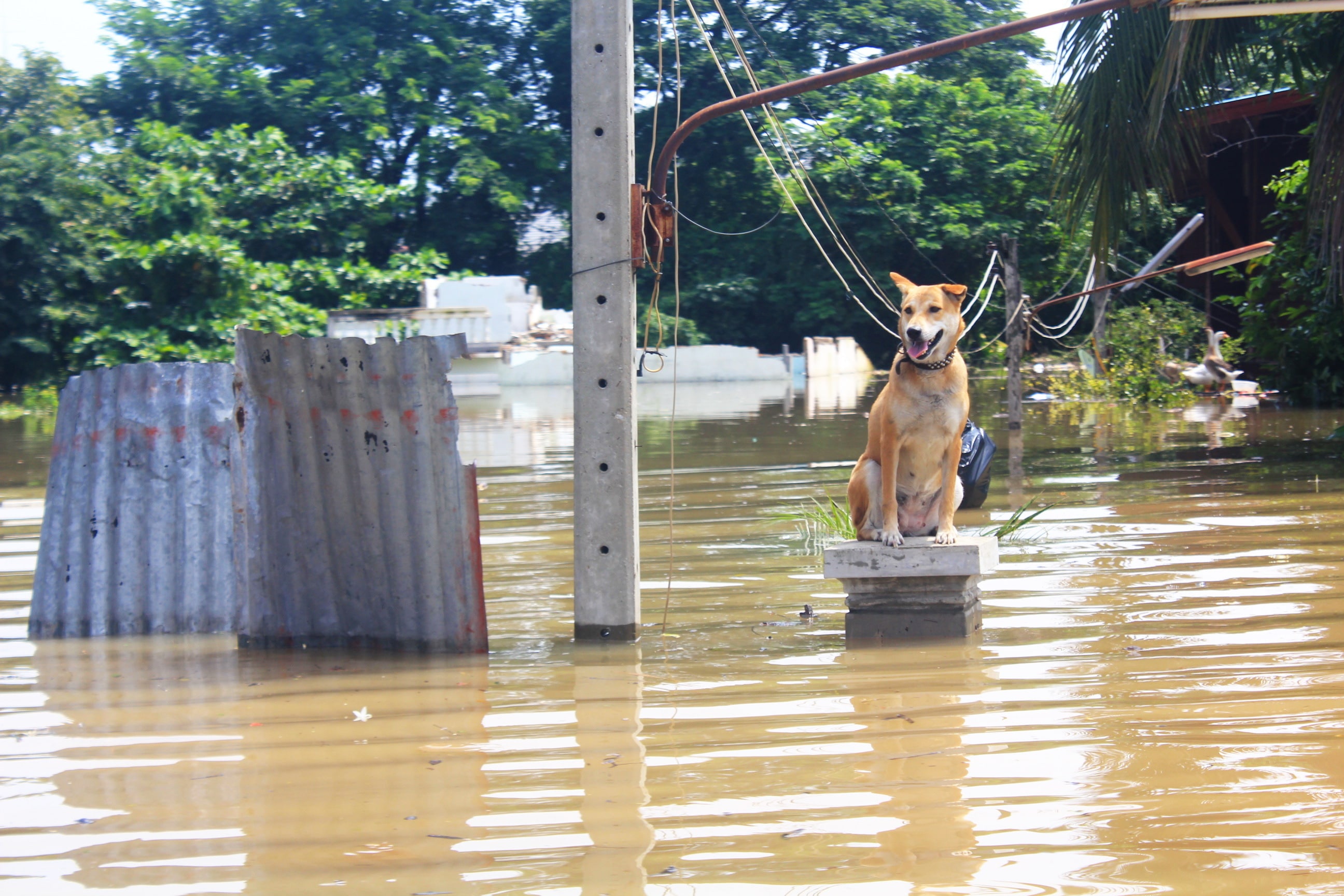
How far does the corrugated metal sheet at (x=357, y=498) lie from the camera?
5.45 meters

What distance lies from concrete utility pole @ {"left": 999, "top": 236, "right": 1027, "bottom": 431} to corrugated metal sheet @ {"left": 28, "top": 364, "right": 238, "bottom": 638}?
398 inches

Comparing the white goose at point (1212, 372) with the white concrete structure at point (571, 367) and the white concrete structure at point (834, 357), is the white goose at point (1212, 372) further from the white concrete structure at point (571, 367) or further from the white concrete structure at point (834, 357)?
the white concrete structure at point (834, 357)

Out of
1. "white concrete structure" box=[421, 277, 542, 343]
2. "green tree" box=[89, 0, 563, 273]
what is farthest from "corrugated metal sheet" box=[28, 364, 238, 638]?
"green tree" box=[89, 0, 563, 273]

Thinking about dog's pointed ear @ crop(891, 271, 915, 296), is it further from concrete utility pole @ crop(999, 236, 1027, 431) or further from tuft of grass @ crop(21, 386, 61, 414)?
tuft of grass @ crop(21, 386, 61, 414)

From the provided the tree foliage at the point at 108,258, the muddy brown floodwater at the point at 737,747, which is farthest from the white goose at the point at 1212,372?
the tree foliage at the point at 108,258

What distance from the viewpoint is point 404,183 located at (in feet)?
131

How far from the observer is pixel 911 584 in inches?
217

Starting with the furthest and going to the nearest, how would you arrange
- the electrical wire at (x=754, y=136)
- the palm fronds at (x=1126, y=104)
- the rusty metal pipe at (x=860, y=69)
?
1. the palm fronds at (x=1126, y=104)
2. the electrical wire at (x=754, y=136)
3. the rusty metal pipe at (x=860, y=69)

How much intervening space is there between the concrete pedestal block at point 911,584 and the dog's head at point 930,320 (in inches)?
32.9

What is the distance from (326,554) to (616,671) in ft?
4.81

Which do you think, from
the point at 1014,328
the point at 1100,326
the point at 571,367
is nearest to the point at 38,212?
the point at 571,367

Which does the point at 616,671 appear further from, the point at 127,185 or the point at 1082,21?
the point at 127,185

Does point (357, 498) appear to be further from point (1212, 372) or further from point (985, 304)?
point (1212, 372)

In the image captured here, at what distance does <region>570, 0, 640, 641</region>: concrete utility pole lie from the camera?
5582 mm
